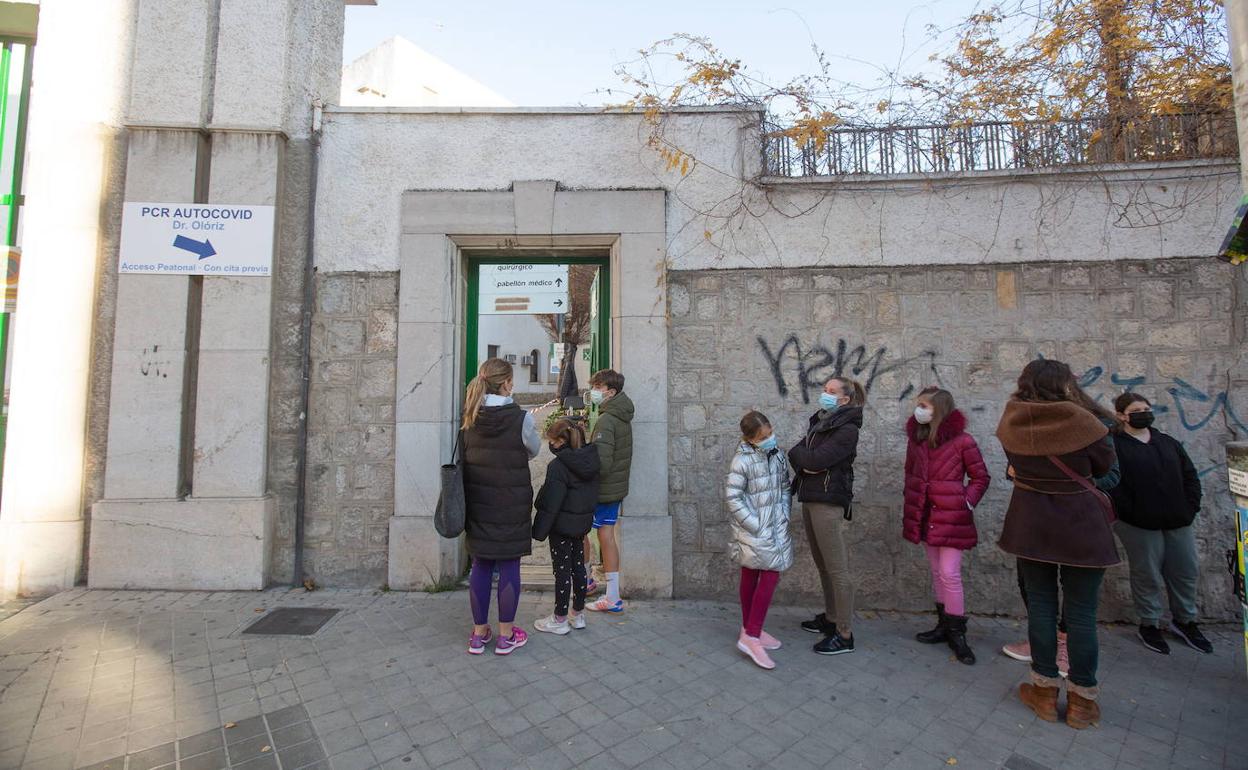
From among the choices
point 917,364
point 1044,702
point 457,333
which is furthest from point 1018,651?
point 457,333

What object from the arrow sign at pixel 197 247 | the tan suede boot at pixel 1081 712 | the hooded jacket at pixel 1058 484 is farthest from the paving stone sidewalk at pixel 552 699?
the arrow sign at pixel 197 247


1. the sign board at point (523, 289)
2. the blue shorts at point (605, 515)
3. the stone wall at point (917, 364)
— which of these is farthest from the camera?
the sign board at point (523, 289)

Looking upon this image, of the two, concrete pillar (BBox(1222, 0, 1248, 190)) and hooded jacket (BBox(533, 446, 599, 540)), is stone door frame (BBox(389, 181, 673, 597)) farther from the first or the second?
concrete pillar (BBox(1222, 0, 1248, 190))

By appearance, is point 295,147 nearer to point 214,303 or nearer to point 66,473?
point 214,303

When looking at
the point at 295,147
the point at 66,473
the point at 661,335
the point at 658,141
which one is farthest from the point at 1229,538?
the point at 66,473

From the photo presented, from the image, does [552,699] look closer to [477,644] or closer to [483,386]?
[477,644]

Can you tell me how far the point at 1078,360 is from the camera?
452 cm

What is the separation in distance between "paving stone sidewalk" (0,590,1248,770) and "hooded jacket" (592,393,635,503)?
0.93m

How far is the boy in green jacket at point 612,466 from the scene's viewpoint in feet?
13.8

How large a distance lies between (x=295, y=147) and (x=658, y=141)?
10.2ft

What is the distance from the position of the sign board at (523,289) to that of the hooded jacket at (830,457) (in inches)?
107

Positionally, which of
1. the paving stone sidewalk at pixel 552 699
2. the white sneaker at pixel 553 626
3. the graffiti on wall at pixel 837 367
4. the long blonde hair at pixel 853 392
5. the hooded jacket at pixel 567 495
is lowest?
the paving stone sidewalk at pixel 552 699

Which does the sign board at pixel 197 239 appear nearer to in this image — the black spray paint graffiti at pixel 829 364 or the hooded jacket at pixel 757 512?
the hooded jacket at pixel 757 512

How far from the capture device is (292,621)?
4047 millimetres
